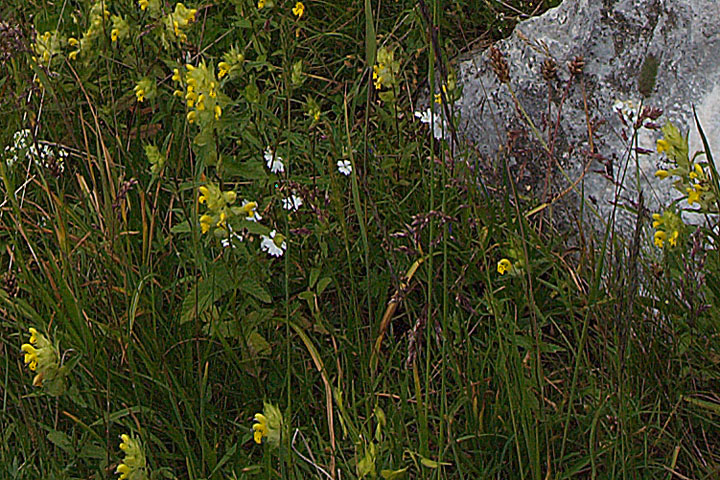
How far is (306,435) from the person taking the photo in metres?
1.84

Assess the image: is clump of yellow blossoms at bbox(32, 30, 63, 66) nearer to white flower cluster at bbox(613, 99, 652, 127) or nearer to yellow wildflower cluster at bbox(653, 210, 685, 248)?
white flower cluster at bbox(613, 99, 652, 127)

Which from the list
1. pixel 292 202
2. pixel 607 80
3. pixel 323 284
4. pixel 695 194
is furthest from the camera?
pixel 607 80

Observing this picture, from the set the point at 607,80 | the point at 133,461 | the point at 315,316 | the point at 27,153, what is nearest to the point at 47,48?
the point at 27,153

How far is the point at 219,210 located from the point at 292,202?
0.28 metres

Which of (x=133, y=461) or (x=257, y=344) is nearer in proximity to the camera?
(x=133, y=461)

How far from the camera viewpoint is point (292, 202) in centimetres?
208

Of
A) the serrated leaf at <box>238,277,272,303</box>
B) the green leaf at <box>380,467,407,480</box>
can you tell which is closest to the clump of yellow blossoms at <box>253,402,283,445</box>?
the green leaf at <box>380,467,407,480</box>

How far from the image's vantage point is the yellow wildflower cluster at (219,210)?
1.82 metres

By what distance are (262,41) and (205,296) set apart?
1229 millimetres

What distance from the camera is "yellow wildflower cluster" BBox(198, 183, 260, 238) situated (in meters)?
1.82

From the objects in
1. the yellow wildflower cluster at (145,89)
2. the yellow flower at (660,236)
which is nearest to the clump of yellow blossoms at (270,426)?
the yellow flower at (660,236)

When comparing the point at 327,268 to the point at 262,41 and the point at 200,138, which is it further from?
the point at 262,41

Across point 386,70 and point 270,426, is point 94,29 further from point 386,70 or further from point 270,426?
point 270,426

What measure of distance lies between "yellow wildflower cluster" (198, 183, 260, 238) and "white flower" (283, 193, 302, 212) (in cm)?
23
